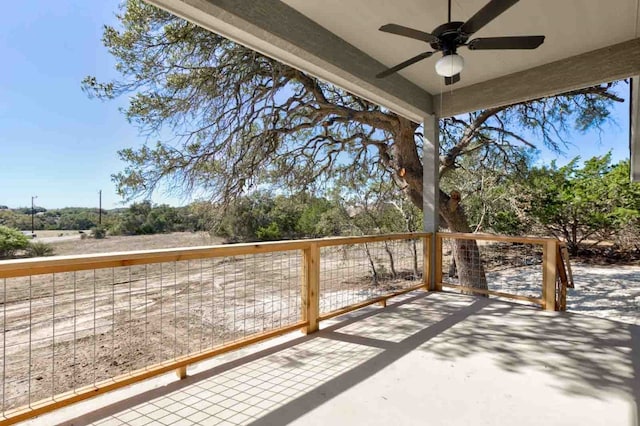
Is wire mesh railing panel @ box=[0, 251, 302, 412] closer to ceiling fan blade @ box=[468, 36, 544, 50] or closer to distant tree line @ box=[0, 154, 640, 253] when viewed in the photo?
distant tree line @ box=[0, 154, 640, 253]

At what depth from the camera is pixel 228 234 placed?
588 centimetres

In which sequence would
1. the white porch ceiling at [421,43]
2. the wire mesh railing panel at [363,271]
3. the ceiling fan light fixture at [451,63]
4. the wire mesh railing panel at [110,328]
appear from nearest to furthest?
the ceiling fan light fixture at [451,63] < the white porch ceiling at [421,43] < the wire mesh railing panel at [110,328] < the wire mesh railing panel at [363,271]

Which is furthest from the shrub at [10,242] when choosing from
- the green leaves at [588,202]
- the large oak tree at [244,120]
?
the green leaves at [588,202]

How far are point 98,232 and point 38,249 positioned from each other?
38.2 inches

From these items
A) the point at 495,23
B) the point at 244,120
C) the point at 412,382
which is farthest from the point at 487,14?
the point at 244,120

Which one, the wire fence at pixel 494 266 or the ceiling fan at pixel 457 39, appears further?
the wire fence at pixel 494 266

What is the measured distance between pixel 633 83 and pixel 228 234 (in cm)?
608

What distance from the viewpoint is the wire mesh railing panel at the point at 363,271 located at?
448 centimetres

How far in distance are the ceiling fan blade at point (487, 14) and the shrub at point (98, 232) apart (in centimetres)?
693

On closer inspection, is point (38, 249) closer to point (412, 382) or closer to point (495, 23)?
point (412, 382)

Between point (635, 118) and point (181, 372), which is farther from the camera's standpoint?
point (635, 118)

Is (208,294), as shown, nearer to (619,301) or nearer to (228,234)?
(228,234)

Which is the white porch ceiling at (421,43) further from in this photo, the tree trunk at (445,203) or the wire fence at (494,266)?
the wire fence at (494,266)

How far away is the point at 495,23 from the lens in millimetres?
3162
